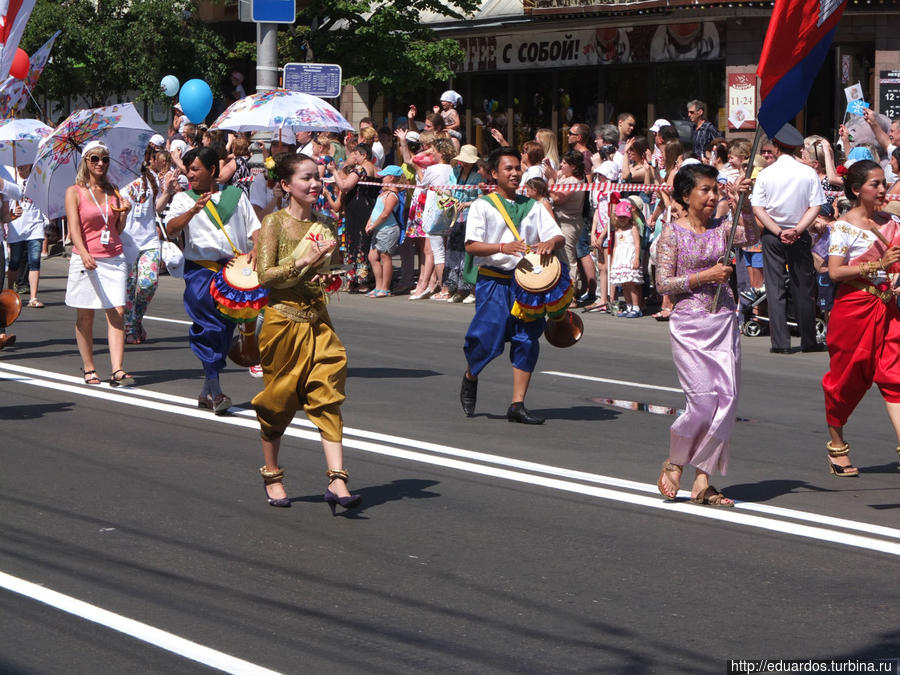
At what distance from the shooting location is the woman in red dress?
8.84 metres

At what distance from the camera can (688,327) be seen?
7.90m

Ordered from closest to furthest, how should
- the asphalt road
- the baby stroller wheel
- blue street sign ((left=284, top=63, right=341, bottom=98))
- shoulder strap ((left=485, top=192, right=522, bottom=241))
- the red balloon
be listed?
the asphalt road
shoulder strap ((left=485, top=192, right=522, bottom=241))
the red balloon
the baby stroller wheel
blue street sign ((left=284, top=63, right=341, bottom=98))

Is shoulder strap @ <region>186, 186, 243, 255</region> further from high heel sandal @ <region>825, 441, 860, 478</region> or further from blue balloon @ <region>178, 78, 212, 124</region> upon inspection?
blue balloon @ <region>178, 78, 212, 124</region>

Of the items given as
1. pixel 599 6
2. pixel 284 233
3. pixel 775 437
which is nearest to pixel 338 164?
pixel 599 6

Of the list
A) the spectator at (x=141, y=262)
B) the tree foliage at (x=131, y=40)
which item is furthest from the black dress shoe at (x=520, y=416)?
the tree foliage at (x=131, y=40)

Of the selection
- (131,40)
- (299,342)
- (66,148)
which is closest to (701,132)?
(66,148)

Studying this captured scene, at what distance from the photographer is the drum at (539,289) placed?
10.5 meters

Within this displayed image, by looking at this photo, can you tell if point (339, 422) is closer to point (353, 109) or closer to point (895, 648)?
point (895, 648)

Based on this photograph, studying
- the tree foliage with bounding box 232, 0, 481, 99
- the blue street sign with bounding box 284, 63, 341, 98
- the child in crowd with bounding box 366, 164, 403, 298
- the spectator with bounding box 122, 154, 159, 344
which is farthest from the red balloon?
the tree foliage with bounding box 232, 0, 481, 99

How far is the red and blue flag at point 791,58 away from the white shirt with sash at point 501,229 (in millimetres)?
2859

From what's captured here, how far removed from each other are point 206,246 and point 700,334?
14.6 feet

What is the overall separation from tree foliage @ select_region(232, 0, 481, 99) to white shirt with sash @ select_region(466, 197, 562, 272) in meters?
16.6

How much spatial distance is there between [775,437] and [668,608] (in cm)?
434

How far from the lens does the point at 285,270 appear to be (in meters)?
7.67
